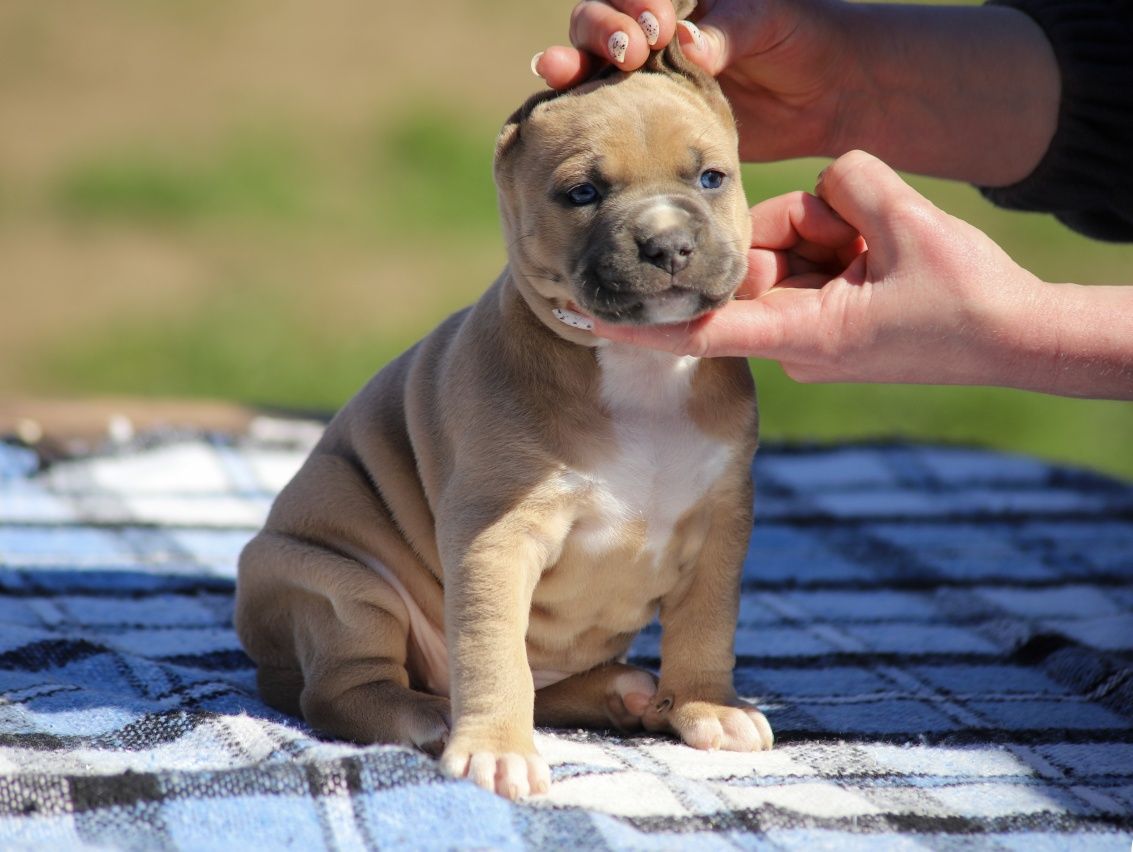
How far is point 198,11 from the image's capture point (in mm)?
13117

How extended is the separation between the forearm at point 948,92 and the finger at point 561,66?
1.22m

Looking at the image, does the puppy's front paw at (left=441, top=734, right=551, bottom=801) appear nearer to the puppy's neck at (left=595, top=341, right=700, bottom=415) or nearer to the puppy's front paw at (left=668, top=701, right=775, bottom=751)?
the puppy's front paw at (left=668, top=701, right=775, bottom=751)

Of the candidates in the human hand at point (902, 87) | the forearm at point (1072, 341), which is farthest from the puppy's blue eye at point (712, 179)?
the human hand at point (902, 87)

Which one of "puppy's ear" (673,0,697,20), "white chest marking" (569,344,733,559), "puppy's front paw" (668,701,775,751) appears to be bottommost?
"puppy's front paw" (668,701,775,751)

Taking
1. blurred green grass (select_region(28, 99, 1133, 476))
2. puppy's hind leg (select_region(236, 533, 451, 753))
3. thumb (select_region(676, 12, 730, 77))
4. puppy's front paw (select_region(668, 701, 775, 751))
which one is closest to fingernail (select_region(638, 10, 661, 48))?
thumb (select_region(676, 12, 730, 77))

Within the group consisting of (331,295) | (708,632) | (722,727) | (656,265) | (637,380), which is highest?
(656,265)

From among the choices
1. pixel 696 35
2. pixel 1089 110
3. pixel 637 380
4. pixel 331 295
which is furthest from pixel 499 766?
pixel 331 295

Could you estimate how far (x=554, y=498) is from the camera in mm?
2895

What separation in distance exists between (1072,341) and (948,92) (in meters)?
1.30

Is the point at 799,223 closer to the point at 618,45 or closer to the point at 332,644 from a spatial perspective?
Result: the point at 618,45

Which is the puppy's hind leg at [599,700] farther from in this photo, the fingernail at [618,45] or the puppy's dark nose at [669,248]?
the fingernail at [618,45]

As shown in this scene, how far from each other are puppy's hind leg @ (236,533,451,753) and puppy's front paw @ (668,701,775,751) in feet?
1.61

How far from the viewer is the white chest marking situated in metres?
2.95

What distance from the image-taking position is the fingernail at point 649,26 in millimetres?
2949
